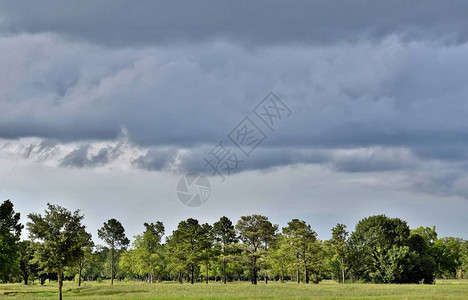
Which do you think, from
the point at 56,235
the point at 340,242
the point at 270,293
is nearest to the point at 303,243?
the point at 340,242

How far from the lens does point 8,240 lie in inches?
3155

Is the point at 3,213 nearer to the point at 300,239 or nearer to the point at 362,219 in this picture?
the point at 300,239

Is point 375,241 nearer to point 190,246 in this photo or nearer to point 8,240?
point 190,246

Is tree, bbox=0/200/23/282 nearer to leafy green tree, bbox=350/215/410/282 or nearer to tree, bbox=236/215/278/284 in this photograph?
tree, bbox=236/215/278/284

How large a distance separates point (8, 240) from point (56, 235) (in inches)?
1081

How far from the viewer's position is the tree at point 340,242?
10638 centimetres

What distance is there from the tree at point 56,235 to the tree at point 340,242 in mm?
66617

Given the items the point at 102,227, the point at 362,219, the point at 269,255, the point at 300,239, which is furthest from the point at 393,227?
the point at 102,227

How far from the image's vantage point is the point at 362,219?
112 meters

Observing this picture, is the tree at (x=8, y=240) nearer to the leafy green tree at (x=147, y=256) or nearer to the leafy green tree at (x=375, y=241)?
the leafy green tree at (x=147, y=256)

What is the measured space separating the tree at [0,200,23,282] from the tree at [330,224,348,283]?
70.4 meters

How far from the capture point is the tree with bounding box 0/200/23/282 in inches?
3017

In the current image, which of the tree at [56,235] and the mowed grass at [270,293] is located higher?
the tree at [56,235]

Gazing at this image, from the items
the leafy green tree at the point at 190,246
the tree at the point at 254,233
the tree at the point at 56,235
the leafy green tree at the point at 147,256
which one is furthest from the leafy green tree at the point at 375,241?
the tree at the point at 56,235
